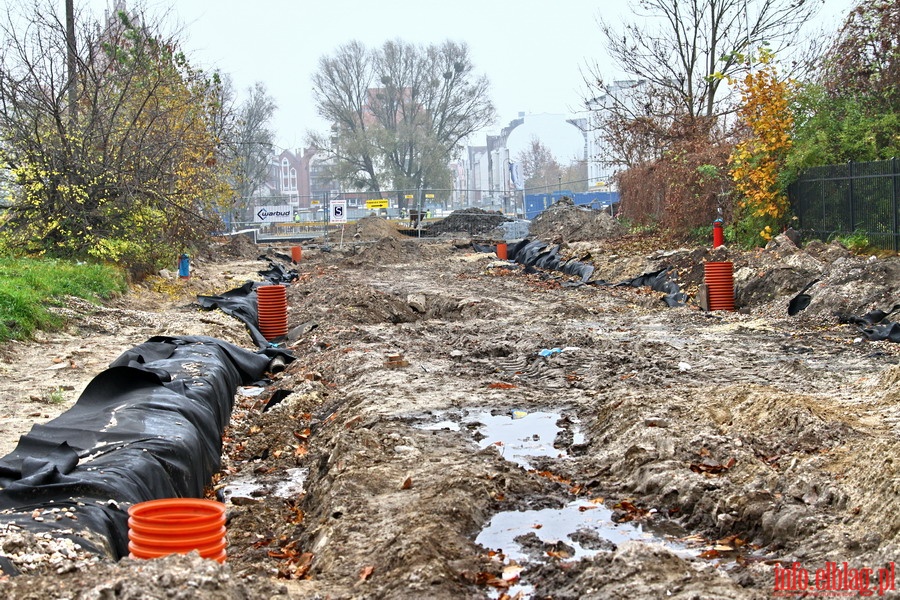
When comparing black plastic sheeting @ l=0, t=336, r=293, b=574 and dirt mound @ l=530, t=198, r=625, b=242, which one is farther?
dirt mound @ l=530, t=198, r=625, b=242

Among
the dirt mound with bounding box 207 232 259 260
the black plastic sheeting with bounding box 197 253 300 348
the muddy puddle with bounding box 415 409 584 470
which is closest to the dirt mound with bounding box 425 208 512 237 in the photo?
the dirt mound with bounding box 207 232 259 260

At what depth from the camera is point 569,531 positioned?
506cm

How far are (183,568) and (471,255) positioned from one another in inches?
1153

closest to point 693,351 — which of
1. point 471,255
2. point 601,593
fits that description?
point 601,593

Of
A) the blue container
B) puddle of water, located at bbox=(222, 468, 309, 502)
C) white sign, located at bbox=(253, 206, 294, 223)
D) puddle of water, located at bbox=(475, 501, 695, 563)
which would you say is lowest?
puddle of water, located at bbox=(222, 468, 309, 502)

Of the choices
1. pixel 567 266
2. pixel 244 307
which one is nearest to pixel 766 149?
pixel 567 266

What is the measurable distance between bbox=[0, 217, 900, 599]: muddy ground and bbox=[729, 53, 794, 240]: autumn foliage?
19.3ft

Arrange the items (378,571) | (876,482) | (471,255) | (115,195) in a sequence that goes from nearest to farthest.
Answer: (378,571)
(876,482)
(115,195)
(471,255)

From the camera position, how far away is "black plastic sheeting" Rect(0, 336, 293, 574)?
4.51 meters

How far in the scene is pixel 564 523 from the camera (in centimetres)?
520

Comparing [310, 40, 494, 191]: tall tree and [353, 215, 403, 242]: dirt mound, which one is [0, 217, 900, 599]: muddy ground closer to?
[353, 215, 403, 242]: dirt mound

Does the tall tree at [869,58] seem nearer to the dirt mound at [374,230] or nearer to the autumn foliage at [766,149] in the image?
the autumn foliage at [766,149]

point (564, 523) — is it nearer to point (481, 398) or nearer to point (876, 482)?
point (876, 482)

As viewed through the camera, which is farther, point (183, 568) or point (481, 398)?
point (481, 398)
